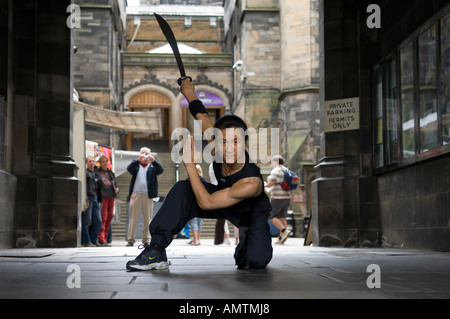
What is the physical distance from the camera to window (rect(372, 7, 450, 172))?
909cm

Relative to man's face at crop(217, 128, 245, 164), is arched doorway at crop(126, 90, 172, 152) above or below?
above

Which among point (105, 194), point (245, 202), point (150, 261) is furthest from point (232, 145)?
point (105, 194)

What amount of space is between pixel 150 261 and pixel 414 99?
624cm

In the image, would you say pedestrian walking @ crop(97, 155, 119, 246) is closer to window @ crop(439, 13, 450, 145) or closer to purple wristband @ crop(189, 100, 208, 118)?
window @ crop(439, 13, 450, 145)

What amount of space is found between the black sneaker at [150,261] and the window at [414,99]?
4.88 m

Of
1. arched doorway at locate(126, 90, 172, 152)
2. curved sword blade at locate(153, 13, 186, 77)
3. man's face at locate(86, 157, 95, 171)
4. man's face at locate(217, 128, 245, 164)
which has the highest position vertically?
arched doorway at locate(126, 90, 172, 152)

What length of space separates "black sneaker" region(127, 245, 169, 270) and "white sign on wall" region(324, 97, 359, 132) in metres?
7.15

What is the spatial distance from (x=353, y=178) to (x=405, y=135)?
1486 mm

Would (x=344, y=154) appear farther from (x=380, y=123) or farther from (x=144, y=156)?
(x=144, y=156)

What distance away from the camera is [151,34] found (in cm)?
4766

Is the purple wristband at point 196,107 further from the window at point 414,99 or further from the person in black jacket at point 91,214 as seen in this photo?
the person in black jacket at point 91,214

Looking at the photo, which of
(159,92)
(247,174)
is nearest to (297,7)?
(159,92)

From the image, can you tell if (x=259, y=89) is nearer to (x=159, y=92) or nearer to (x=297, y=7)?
(x=297, y=7)

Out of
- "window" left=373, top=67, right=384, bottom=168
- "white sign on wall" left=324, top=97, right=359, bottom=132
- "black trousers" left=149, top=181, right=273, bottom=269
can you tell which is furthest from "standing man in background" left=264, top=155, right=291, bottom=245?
"black trousers" left=149, top=181, right=273, bottom=269
